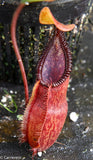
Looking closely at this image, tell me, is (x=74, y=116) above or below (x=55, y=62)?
below

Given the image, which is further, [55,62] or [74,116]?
[74,116]

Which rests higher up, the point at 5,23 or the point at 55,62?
the point at 5,23

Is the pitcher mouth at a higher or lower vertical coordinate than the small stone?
higher

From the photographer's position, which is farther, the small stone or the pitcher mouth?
the small stone

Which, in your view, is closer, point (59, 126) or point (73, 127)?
point (59, 126)

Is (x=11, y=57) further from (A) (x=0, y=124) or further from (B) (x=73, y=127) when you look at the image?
(B) (x=73, y=127)

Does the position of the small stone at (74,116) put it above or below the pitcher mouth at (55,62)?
below

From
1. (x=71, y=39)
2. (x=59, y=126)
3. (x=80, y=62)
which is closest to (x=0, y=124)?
(x=59, y=126)

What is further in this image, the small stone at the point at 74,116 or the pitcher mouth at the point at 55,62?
the small stone at the point at 74,116
